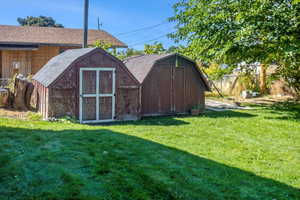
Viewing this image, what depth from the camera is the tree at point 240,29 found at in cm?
1090

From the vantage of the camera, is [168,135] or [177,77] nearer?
[168,135]

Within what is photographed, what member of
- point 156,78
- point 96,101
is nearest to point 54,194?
point 96,101

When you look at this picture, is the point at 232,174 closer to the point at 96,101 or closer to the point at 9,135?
the point at 9,135

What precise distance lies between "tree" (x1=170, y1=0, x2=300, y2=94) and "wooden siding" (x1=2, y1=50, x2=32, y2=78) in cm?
1027

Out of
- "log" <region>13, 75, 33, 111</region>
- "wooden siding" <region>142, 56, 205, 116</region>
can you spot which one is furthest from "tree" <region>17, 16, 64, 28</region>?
"wooden siding" <region>142, 56, 205, 116</region>

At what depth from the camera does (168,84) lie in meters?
12.3

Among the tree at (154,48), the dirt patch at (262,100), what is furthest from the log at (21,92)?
the dirt patch at (262,100)

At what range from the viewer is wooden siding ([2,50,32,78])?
61.6ft

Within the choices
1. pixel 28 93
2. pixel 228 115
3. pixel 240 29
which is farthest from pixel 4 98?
pixel 240 29

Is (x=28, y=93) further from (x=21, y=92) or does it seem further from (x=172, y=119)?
(x=172, y=119)

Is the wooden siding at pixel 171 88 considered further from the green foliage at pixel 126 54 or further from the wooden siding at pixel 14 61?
the wooden siding at pixel 14 61

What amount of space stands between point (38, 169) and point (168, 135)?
4283 millimetres

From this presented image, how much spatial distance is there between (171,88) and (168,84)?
0.22 m

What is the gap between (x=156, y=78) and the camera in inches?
472
